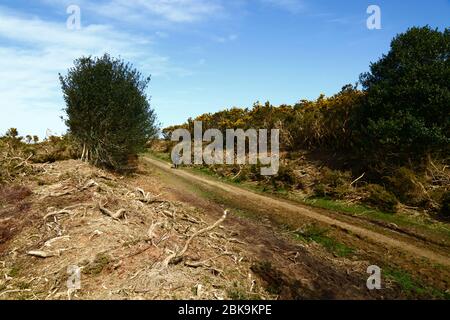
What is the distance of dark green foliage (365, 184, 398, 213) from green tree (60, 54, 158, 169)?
13.7 m

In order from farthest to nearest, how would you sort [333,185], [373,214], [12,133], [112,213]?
1. [12,133]
2. [333,185]
3. [373,214]
4. [112,213]

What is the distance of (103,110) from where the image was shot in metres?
21.9

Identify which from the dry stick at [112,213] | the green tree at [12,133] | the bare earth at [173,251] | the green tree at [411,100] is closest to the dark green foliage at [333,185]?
the green tree at [411,100]

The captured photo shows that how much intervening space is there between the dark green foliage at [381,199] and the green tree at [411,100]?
2408 millimetres

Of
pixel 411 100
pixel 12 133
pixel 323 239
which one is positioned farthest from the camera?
pixel 12 133

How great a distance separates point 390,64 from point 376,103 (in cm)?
240

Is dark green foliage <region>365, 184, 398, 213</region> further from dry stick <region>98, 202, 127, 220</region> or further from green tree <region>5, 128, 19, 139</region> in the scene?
green tree <region>5, 128, 19, 139</region>

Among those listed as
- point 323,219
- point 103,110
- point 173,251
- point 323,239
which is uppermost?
point 103,110

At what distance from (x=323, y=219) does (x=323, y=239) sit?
263 centimetres

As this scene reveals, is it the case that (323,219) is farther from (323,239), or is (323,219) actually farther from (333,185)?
(333,185)

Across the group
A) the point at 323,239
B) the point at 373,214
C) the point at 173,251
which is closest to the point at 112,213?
the point at 173,251

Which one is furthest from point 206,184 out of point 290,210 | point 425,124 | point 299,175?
point 425,124

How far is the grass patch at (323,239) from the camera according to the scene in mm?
12328

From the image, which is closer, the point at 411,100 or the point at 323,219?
the point at 323,219
